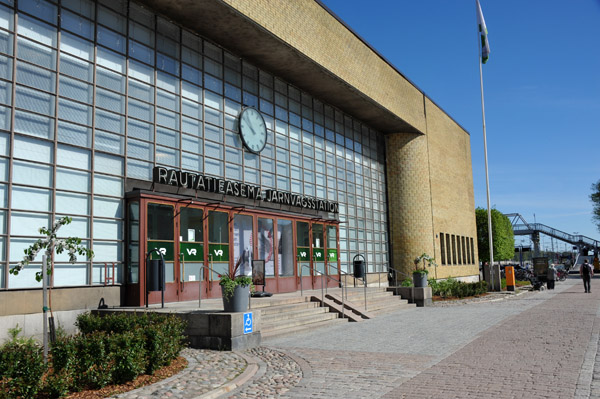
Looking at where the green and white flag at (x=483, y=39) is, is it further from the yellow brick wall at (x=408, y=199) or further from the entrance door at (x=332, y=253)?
the entrance door at (x=332, y=253)

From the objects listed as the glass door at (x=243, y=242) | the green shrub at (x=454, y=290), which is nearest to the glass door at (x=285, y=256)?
the glass door at (x=243, y=242)

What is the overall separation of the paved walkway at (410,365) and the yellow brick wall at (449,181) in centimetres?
2192

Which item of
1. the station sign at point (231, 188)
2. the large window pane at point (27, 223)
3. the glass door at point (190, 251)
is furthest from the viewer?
the station sign at point (231, 188)

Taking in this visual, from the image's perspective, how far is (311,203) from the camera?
84.3 feet

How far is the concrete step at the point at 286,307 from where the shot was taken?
14.9 meters

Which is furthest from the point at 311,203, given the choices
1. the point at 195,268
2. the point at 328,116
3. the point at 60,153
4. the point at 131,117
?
the point at 60,153

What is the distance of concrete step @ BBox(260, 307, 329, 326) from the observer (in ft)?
47.6

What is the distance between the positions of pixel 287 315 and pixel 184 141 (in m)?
7.49

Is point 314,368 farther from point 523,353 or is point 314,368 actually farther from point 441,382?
point 523,353

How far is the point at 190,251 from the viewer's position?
17.7m

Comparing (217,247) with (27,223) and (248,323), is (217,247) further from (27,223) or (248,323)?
(248,323)

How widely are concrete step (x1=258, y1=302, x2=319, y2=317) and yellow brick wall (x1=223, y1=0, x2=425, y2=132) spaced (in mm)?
10237

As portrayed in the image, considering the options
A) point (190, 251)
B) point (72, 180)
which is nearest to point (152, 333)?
point (72, 180)

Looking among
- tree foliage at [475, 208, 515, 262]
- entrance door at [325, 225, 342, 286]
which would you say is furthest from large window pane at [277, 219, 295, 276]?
tree foliage at [475, 208, 515, 262]
